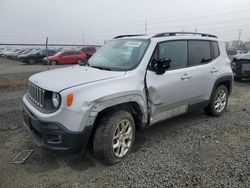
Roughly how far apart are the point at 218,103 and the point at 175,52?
6.68 ft

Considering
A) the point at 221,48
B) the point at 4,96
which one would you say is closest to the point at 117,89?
the point at 221,48

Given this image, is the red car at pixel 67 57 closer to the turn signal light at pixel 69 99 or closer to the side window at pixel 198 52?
the side window at pixel 198 52

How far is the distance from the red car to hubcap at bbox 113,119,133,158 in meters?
20.4

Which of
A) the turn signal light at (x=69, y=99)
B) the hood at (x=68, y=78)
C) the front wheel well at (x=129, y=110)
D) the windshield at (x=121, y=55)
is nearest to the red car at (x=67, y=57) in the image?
the windshield at (x=121, y=55)

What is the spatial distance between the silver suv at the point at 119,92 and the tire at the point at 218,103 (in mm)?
361

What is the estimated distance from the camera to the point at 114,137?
11.4 feet

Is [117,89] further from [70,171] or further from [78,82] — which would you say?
[70,171]

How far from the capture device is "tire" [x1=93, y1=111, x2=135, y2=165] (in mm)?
3328

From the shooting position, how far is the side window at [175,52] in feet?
13.8

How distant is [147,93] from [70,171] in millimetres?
1578

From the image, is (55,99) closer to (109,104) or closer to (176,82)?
(109,104)

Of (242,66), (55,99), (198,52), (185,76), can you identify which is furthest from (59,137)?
(242,66)

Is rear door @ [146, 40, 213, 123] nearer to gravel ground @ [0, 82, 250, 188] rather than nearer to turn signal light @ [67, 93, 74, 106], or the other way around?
gravel ground @ [0, 82, 250, 188]

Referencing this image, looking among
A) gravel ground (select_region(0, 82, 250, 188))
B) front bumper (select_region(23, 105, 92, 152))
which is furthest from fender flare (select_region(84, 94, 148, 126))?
gravel ground (select_region(0, 82, 250, 188))
